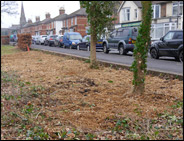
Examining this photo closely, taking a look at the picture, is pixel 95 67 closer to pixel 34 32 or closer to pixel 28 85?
pixel 28 85

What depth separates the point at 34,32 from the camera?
92.1 m

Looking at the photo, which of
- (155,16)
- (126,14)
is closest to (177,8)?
(155,16)

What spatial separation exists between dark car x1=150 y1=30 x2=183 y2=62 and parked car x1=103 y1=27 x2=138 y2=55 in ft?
9.95

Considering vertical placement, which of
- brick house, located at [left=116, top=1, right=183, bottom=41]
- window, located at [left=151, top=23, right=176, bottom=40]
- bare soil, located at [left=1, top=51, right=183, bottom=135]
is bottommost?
bare soil, located at [left=1, top=51, right=183, bottom=135]

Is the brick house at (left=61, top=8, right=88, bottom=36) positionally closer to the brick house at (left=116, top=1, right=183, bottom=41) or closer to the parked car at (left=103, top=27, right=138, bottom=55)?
the brick house at (left=116, top=1, right=183, bottom=41)

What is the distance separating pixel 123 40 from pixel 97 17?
908 centimetres

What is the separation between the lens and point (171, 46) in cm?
1361

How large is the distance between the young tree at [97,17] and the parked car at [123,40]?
302 inches

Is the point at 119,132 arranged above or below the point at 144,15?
below

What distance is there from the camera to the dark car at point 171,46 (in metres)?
13.1

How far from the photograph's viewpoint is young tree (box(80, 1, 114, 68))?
943cm

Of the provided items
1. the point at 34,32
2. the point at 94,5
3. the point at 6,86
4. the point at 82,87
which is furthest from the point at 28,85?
the point at 34,32

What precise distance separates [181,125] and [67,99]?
8.43 feet

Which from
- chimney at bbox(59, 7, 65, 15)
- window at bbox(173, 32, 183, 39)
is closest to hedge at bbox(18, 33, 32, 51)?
window at bbox(173, 32, 183, 39)
